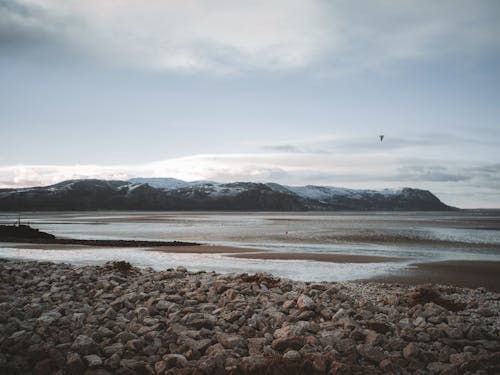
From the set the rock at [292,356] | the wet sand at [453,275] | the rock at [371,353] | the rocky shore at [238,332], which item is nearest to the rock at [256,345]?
the rocky shore at [238,332]

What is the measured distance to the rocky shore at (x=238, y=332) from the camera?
716cm

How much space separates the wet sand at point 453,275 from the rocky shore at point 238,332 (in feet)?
15.4

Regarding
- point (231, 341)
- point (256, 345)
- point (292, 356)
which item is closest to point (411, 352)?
point (292, 356)

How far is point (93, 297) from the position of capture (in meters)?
10.8

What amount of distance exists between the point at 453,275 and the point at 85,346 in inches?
625

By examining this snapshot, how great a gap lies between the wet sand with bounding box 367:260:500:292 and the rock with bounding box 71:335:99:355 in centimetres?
1155

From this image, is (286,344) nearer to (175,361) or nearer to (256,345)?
(256,345)

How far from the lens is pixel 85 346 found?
7539 millimetres

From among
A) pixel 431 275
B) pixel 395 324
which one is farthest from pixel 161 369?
pixel 431 275

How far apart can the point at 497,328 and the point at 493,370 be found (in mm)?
2157

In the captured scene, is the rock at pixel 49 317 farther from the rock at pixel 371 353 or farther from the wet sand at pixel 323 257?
the wet sand at pixel 323 257

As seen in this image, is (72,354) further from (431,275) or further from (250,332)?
(431,275)

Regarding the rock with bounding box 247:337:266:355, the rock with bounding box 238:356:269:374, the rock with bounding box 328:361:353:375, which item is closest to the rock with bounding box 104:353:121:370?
the rock with bounding box 238:356:269:374

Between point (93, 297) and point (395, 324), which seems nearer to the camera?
point (395, 324)
